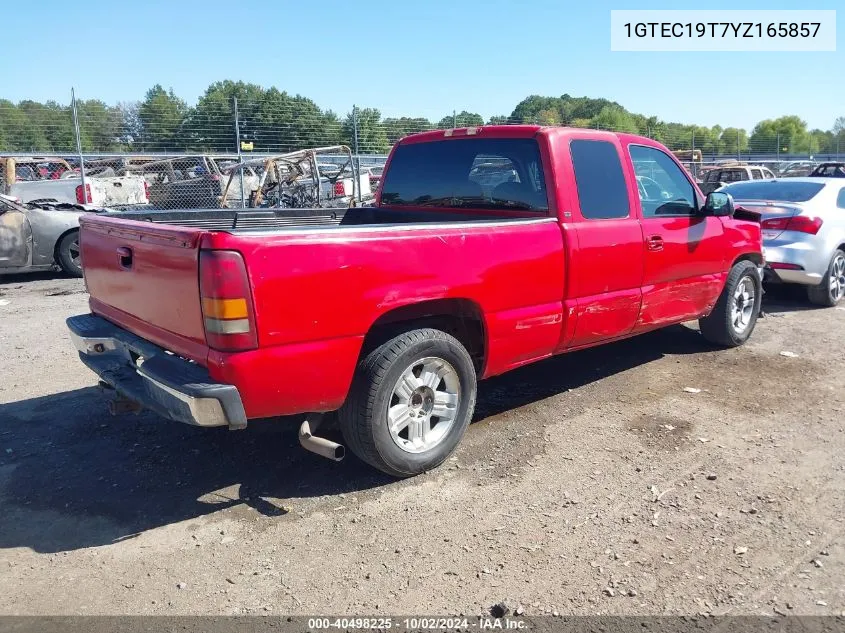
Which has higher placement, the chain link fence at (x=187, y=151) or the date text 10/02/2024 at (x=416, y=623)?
the chain link fence at (x=187, y=151)

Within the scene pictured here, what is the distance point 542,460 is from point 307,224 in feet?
8.76

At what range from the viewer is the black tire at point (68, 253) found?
10.2 meters

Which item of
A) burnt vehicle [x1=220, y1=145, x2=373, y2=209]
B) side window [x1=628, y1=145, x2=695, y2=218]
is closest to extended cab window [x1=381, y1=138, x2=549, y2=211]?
side window [x1=628, y1=145, x2=695, y2=218]

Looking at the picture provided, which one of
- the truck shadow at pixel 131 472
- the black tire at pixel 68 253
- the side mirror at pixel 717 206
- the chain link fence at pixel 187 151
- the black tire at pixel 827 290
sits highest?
the chain link fence at pixel 187 151

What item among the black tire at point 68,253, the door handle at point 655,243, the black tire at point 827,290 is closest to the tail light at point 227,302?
the door handle at point 655,243

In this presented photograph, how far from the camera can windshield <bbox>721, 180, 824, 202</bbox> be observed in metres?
8.37

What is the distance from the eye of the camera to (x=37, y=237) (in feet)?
32.4

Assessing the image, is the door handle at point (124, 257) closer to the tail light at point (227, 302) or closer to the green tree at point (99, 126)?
the tail light at point (227, 302)

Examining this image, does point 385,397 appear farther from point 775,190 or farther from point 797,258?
point 775,190

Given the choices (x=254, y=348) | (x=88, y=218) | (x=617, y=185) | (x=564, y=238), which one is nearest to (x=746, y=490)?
(x=564, y=238)

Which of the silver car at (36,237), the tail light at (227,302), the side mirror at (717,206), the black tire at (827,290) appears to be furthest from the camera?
the silver car at (36,237)

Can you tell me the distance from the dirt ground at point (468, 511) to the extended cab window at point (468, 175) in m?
1.49

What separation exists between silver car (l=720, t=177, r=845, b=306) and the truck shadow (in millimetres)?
4382

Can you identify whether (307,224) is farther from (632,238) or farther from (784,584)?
(784,584)
